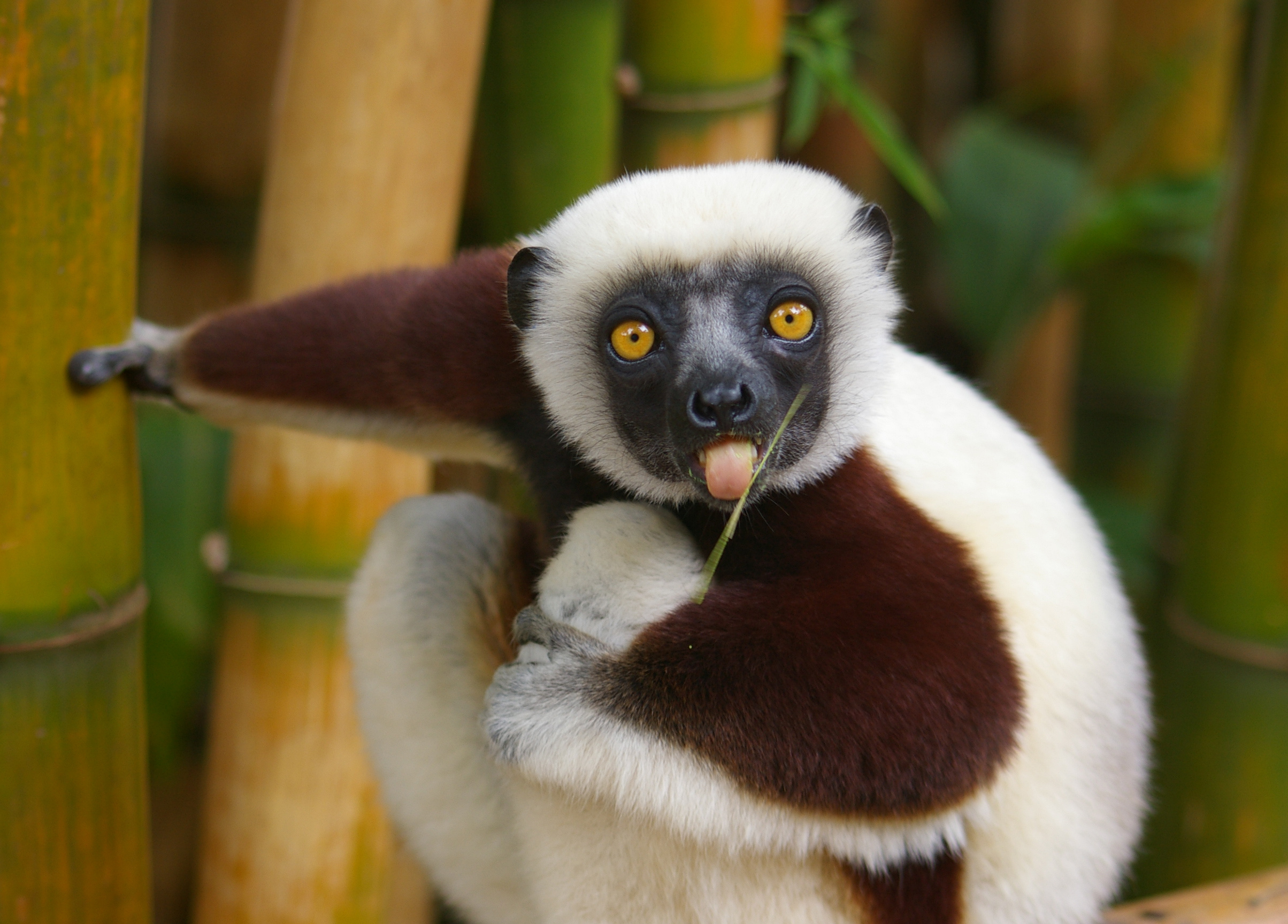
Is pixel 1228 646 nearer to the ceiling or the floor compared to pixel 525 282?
nearer to the floor

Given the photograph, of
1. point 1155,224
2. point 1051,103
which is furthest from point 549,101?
point 1051,103

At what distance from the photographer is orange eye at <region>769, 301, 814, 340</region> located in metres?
1.75

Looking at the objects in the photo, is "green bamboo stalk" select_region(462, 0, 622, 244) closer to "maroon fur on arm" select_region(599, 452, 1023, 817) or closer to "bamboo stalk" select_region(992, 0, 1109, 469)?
"maroon fur on arm" select_region(599, 452, 1023, 817)

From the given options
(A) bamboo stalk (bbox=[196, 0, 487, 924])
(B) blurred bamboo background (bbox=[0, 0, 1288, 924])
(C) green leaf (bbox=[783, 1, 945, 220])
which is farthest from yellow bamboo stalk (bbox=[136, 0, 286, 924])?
(C) green leaf (bbox=[783, 1, 945, 220])

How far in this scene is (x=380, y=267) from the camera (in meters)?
2.21

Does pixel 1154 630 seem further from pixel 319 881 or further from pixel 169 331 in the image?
pixel 169 331

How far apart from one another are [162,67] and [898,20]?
3.44 m

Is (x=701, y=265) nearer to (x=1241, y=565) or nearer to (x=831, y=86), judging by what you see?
(x=831, y=86)

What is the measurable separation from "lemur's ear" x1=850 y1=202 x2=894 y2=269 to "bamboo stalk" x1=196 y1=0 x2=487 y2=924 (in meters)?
0.70

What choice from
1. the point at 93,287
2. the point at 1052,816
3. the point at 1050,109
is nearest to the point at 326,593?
the point at 93,287

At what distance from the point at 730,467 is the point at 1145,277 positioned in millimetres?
2871

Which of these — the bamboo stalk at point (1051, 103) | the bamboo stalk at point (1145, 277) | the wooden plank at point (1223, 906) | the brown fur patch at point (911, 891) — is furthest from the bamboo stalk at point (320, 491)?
the bamboo stalk at point (1051, 103)

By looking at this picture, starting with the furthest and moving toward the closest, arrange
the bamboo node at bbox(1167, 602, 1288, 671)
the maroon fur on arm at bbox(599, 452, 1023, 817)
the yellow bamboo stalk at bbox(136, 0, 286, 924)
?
the yellow bamboo stalk at bbox(136, 0, 286, 924)
the bamboo node at bbox(1167, 602, 1288, 671)
the maroon fur on arm at bbox(599, 452, 1023, 817)

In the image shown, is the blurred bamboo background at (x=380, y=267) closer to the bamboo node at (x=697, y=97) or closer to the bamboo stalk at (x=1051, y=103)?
the bamboo node at (x=697, y=97)
